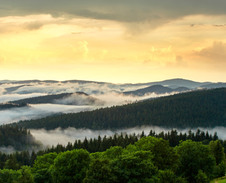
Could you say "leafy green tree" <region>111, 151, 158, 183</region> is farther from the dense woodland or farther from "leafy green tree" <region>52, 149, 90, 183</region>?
"leafy green tree" <region>52, 149, 90, 183</region>

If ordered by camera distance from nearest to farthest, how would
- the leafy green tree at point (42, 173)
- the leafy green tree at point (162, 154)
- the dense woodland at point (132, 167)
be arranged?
1. the dense woodland at point (132, 167)
2. the leafy green tree at point (162, 154)
3. the leafy green tree at point (42, 173)

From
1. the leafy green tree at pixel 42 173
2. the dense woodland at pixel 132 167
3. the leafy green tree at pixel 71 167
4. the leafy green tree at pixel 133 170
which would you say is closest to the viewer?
the dense woodland at pixel 132 167

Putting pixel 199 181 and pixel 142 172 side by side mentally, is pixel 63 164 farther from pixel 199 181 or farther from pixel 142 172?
pixel 199 181

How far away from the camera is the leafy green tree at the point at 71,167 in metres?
96.4

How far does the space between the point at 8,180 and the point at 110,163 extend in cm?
3232

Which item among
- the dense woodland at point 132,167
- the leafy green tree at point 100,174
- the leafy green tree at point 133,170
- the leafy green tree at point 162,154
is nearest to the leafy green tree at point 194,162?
the dense woodland at point 132,167

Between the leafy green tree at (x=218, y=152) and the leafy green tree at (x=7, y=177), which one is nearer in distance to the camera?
the leafy green tree at (x=7, y=177)

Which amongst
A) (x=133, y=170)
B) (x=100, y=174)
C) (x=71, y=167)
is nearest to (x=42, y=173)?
(x=71, y=167)

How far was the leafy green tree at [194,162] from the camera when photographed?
106312 mm

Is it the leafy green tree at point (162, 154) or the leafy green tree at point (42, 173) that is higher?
the leafy green tree at point (162, 154)

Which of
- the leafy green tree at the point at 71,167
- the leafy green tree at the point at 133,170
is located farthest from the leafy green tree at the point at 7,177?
the leafy green tree at the point at 133,170

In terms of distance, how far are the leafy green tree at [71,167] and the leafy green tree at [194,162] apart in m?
29.7

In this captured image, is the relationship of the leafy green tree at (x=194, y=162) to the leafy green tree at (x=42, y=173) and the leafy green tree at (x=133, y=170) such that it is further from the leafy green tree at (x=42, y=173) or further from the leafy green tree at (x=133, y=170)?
the leafy green tree at (x=42, y=173)

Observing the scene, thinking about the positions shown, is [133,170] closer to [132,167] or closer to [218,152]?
[132,167]
